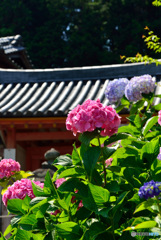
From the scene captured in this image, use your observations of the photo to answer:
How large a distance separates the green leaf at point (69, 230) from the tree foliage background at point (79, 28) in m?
20.1

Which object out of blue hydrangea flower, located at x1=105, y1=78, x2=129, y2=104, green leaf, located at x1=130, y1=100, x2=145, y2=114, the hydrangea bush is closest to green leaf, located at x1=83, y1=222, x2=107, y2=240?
the hydrangea bush

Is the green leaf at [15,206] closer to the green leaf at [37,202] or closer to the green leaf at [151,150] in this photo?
the green leaf at [37,202]

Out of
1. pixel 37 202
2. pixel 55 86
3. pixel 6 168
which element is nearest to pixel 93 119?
pixel 37 202

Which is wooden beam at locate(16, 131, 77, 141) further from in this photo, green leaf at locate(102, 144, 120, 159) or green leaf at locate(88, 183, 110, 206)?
green leaf at locate(88, 183, 110, 206)

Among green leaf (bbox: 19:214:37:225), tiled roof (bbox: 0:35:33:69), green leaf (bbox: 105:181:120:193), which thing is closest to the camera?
green leaf (bbox: 105:181:120:193)

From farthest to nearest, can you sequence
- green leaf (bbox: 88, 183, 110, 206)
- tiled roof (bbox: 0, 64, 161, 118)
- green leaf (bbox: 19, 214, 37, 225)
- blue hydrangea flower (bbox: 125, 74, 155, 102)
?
tiled roof (bbox: 0, 64, 161, 118)
blue hydrangea flower (bbox: 125, 74, 155, 102)
green leaf (bbox: 19, 214, 37, 225)
green leaf (bbox: 88, 183, 110, 206)

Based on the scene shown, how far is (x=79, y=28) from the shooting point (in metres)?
23.8

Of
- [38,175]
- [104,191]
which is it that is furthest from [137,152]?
[38,175]

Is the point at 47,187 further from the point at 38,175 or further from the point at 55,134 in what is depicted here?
the point at 55,134

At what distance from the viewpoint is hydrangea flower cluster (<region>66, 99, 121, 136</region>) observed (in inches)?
60.9

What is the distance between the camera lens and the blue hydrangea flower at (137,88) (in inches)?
85.9

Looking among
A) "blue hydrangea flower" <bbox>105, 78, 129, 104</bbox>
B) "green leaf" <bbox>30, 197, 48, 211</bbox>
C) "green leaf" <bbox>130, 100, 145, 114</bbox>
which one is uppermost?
"blue hydrangea flower" <bbox>105, 78, 129, 104</bbox>

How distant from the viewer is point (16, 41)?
1334 centimetres

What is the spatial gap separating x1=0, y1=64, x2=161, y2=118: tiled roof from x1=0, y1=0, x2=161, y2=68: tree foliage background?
1314cm
